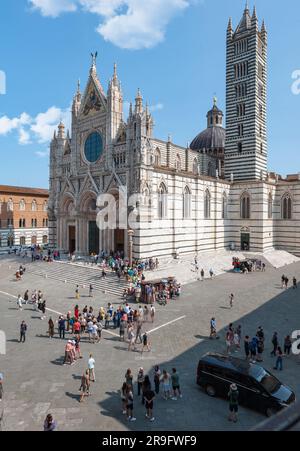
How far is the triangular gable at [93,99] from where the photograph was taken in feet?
130

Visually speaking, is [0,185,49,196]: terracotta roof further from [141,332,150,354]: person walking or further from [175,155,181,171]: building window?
[141,332,150,354]: person walking

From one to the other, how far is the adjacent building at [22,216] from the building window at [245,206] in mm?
36037

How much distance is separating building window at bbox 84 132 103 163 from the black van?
32172 mm

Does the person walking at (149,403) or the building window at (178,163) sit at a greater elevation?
the building window at (178,163)

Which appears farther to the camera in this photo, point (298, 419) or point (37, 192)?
point (37, 192)

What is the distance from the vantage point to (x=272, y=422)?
2953 millimetres

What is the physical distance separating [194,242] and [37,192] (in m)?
37.3

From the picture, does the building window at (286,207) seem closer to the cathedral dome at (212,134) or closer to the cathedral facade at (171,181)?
the cathedral facade at (171,181)

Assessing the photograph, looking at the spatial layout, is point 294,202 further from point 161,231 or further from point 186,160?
point 161,231

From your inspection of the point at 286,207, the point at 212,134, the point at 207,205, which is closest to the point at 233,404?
the point at 207,205

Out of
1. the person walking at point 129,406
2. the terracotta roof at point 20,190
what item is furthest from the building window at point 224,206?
the person walking at point 129,406

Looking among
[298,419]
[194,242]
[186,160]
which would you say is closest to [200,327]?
[298,419]

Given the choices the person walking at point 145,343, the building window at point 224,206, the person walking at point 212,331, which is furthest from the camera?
the building window at point 224,206

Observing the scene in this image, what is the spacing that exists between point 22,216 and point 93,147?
27.0 metres
